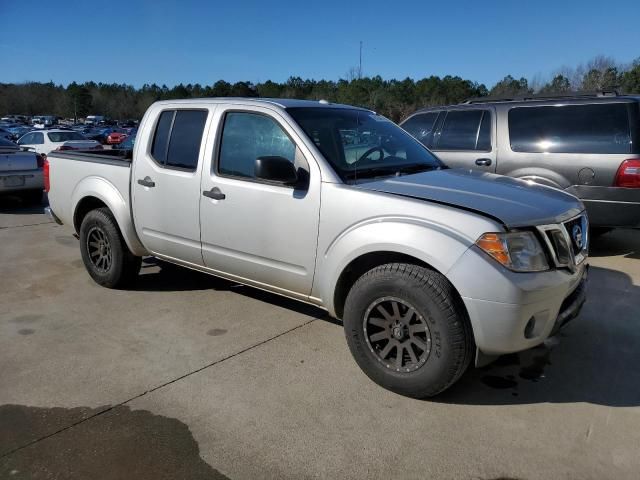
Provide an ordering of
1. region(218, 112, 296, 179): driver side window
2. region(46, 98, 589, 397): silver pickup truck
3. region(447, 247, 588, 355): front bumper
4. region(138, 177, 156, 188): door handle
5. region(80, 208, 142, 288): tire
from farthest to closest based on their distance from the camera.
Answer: region(80, 208, 142, 288): tire < region(138, 177, 156, 188): door handle < region(218, 112, 296, 179): driver side window < region(46, 98, 589, 397): silver pickup truck < region(447, 247, 588, 355): front bumper

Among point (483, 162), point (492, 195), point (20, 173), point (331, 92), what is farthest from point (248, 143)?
point (331, 92)

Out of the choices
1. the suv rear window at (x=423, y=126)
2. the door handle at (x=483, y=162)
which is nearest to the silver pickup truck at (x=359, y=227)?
the door handle at (x=483, y=162)

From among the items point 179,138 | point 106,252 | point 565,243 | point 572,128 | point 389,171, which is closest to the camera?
point 565,243

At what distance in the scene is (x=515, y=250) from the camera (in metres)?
2.83

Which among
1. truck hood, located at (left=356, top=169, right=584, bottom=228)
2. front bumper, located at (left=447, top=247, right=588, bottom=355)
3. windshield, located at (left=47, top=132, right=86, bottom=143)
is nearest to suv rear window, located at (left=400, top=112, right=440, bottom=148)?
truck hood, located at (left=356, top=169, right=584, bottom=228)

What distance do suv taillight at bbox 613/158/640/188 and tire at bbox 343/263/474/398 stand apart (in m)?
4.01

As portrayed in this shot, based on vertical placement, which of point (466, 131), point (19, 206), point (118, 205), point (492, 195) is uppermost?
point (466, 131)

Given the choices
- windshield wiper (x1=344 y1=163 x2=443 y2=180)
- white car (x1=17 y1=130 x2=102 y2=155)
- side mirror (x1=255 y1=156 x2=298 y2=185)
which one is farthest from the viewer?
white car (x1=17 y1=130 x2=102 y2=155)

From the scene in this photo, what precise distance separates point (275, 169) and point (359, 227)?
0.69 m

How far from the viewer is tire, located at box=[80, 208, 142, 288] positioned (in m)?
4.92

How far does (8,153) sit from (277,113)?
Result: 28.0 feet

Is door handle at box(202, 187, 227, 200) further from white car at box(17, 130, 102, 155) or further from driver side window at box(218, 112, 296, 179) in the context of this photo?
white car at box(17, 130, 102, 155)

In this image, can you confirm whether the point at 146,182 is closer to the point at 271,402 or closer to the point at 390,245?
the point at 271,402

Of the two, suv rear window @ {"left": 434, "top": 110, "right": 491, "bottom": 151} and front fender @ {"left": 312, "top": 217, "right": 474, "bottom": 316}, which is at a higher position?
suv rear window @ {"left": 434, "top": 110, "right": 491, "bottom": 151}
